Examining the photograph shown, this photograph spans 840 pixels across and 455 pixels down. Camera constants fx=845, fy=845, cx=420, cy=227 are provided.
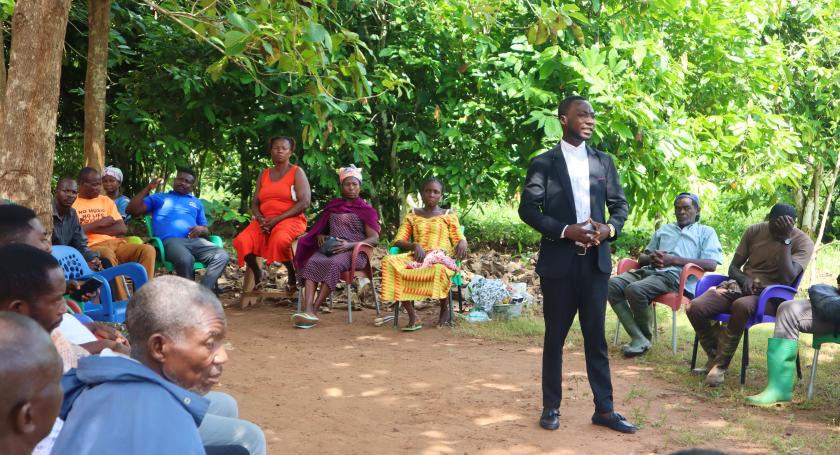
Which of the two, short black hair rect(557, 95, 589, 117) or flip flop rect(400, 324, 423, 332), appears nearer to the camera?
short black hair rect(557, 95, 589, 117)

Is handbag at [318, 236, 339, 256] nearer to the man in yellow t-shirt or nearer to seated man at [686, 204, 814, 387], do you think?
the man in yellow t-shirt

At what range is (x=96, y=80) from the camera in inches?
335

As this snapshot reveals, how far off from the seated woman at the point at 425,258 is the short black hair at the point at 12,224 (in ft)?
15.1

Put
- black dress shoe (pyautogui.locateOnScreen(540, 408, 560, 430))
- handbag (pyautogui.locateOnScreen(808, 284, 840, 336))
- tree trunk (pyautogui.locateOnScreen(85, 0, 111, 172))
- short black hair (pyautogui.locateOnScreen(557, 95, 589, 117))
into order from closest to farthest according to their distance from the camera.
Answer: short black hair (pyautogui.locateOnScreen(557, 95, 589, 117))
black dress shoe (pyautogui.locateOnScreen(540, 408, 560, 430))
handbag (pyautogui.locateOnScreen(808, 284, 840, 336))
tree trunk (pyautogui.locateOnScreen(85, 0, 111, 172))

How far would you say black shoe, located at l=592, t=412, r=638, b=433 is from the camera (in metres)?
4.91

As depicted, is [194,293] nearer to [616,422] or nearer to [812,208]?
[616,422]

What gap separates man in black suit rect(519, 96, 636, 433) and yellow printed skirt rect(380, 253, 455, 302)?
300 cm

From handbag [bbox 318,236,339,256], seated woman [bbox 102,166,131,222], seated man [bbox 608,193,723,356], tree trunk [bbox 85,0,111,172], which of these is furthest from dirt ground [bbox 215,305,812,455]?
tree trunk [bbox 85,0,111,172]

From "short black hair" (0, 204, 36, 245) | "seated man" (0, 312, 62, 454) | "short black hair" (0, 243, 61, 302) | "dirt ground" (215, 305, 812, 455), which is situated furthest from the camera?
"dirt ground" (215, 305, 812, 455)

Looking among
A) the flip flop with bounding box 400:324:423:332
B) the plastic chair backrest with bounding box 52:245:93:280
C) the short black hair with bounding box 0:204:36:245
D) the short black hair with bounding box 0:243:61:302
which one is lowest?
the flip flop with bounding box 400:324:423:332

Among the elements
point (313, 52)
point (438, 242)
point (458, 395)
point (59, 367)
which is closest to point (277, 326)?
point (438, 242)

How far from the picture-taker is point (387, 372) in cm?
636

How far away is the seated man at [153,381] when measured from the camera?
1.96m

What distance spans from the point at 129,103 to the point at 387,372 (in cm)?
569
